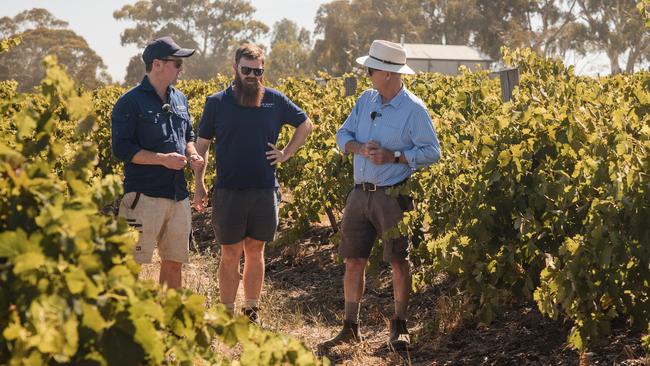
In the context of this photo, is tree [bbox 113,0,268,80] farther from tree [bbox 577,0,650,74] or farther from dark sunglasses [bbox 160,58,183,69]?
dark sunglasses [bbox 160,58,183,69]

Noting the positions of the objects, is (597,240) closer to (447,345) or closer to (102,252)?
(447,345)

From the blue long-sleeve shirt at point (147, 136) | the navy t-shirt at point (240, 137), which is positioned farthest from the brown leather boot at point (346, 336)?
the blue long-sleeve shirt at point (147, 136)

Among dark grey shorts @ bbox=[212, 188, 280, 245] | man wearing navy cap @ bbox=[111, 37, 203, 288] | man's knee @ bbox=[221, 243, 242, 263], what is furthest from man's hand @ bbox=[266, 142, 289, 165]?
man's knee @ bbox=[221, 243, 242, 263]

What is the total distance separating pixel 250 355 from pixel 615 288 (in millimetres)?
2536

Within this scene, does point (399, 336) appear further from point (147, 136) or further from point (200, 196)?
point (147, 136)

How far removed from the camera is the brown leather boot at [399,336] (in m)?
5.69

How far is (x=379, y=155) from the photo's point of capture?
5477 mm

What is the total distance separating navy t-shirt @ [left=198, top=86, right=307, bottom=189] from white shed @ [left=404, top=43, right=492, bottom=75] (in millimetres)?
72204

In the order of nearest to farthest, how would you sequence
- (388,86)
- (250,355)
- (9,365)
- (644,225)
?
1. (9,365)
2. (250,355)
3. (644,225)
4. (388,86)

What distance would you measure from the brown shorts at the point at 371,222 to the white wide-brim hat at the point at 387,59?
68 cm

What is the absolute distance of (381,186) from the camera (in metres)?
5.66

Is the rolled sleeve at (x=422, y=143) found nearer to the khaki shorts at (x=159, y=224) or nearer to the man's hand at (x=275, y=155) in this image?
the man's hand at (x=275, y=155)

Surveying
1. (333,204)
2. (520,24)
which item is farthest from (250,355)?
(520,24)

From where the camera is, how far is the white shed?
78.4m
